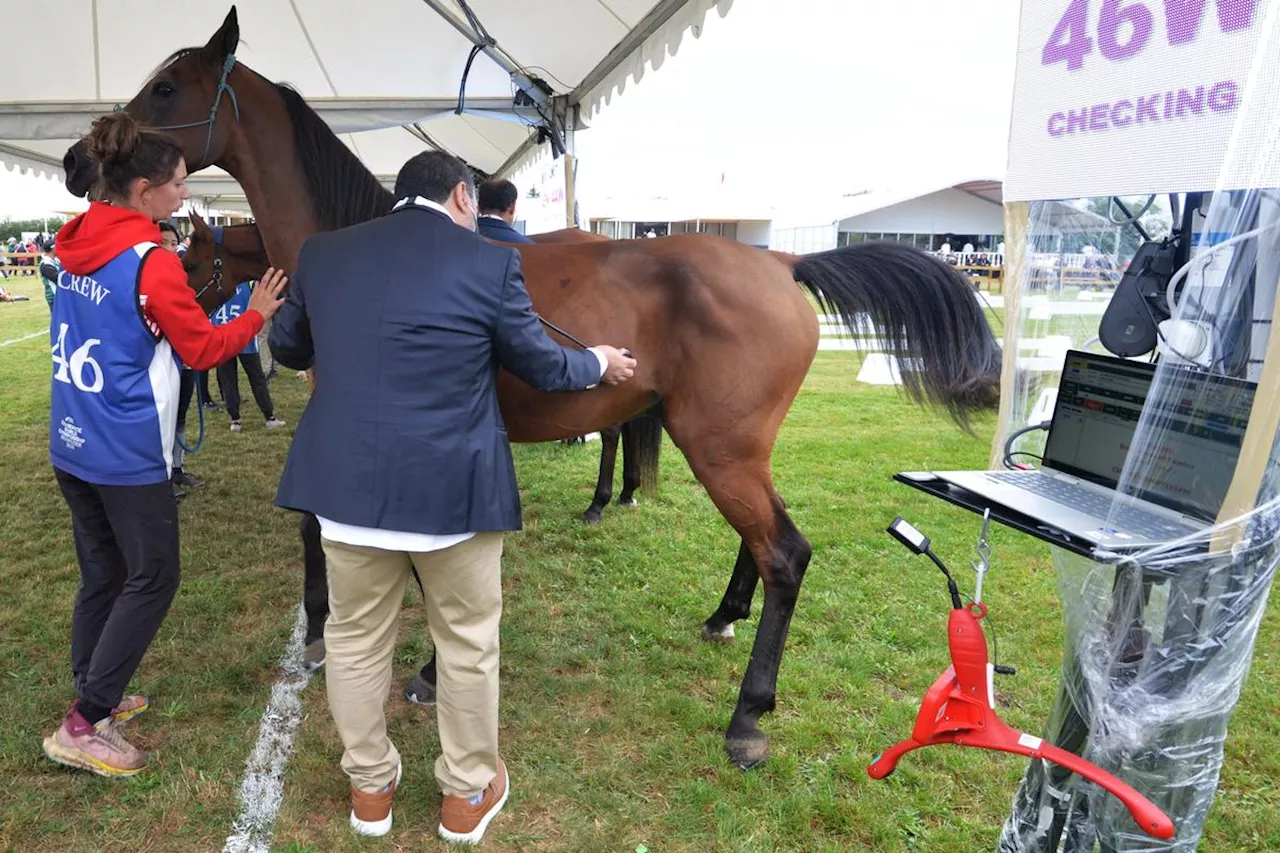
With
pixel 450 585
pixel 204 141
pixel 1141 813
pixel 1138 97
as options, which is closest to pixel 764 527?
pixel 450 585

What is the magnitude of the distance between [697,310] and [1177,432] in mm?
1528

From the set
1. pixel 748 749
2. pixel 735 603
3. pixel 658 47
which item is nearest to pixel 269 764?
pixel 748 749

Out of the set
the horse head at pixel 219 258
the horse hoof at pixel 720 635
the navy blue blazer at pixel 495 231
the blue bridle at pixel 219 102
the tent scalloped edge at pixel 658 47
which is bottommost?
the horse hoof at pixel 720 635

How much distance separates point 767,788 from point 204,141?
2.93 meters

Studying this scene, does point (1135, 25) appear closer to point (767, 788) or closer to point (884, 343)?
point (884, 343)

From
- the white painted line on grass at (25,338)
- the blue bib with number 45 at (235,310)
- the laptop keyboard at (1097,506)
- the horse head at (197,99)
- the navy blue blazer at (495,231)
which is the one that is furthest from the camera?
the white painted line on grass at (25,338)

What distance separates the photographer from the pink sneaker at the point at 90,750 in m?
2.33

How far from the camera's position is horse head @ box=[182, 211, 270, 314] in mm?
4152

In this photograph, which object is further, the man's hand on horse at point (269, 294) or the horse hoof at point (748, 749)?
the horse hoof at point (748, 749)

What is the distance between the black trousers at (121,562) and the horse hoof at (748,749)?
184cm

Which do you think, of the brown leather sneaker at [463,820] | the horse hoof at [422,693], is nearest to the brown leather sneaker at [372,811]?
the brown leather sneaker at [463,820]

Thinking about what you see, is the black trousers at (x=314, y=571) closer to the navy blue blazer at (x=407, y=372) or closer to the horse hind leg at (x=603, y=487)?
the navy blue blazer at (x=407, y=372)

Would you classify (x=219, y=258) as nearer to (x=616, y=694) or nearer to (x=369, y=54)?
(x=369, y=54)

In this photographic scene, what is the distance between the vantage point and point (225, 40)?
8.96 feet
